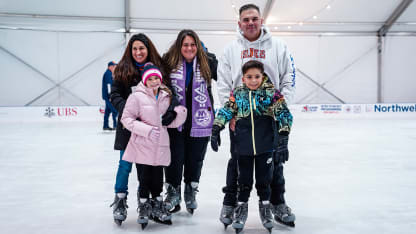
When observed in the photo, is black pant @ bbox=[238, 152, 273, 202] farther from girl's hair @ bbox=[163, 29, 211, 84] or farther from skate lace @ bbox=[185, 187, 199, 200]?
girl's hair @ bbox=[163, 29, 211, 84]

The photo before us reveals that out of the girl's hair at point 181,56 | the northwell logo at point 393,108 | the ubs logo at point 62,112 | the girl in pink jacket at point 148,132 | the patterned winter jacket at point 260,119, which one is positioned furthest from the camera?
the northwell logo at point 393,108

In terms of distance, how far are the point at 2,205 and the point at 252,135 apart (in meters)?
1.94

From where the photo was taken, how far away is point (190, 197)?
263cm

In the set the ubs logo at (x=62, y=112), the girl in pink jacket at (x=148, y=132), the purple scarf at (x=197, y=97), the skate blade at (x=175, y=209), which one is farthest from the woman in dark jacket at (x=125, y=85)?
the ubs logo at (x=62, y=112)

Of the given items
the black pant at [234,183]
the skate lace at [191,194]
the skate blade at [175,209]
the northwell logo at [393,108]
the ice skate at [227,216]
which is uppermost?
the northwell logo at [393,108]

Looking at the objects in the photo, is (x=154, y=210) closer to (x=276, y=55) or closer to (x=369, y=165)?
(x=276, y=55)

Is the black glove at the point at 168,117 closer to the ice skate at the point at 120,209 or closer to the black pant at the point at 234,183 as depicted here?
the black pant at the point at 234,183

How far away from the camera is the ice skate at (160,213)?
94.0 inches

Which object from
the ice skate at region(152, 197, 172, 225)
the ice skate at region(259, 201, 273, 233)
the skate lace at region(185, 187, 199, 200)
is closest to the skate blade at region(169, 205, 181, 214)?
the skate lace at region(185, 187, 199, 200)

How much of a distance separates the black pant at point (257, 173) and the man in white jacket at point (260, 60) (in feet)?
0.22

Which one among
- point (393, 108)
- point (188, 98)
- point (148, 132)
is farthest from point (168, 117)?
point (393, 108)

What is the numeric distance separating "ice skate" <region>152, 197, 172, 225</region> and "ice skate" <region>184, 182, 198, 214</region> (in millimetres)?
228

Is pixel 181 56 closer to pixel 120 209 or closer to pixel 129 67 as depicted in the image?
pixel 129 67

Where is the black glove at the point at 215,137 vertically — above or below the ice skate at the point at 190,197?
above
